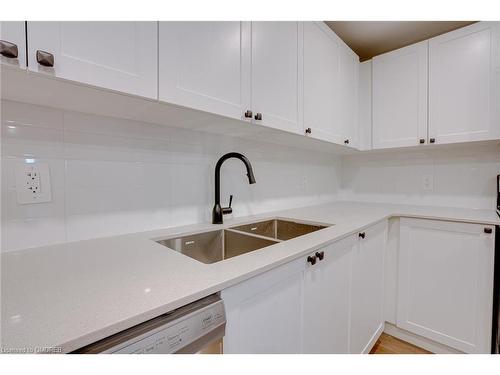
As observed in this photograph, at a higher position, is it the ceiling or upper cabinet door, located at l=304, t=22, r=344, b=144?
the ceiling

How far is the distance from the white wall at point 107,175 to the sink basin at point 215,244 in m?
0.14

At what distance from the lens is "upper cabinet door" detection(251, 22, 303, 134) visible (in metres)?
1.08

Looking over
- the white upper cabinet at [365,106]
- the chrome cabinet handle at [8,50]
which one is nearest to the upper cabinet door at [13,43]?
the chrome cabinet handle at [8,50]

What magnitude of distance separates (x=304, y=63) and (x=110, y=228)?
4.27ft

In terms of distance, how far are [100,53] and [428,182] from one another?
2323 mm

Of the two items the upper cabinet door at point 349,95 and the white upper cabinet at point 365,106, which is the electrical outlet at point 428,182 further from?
the upper cabinet door at point 349,95

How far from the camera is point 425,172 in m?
1.98

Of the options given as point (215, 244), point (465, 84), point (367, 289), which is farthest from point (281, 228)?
point (465, 84)

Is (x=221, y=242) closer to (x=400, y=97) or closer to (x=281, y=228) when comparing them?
(x=281, y=228)

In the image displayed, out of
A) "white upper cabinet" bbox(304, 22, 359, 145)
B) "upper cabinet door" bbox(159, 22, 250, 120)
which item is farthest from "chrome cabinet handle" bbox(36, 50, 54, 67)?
"white upper cabinet" bbox(304, 22, 359, 145)

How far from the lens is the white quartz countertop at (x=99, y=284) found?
15.8 inches

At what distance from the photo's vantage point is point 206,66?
89 centimetres

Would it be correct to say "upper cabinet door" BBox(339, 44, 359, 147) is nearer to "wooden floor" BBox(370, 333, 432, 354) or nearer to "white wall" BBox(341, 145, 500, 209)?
"white wall" BBox(341, 145, 500, 209)

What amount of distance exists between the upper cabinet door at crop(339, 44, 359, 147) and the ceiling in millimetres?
148
